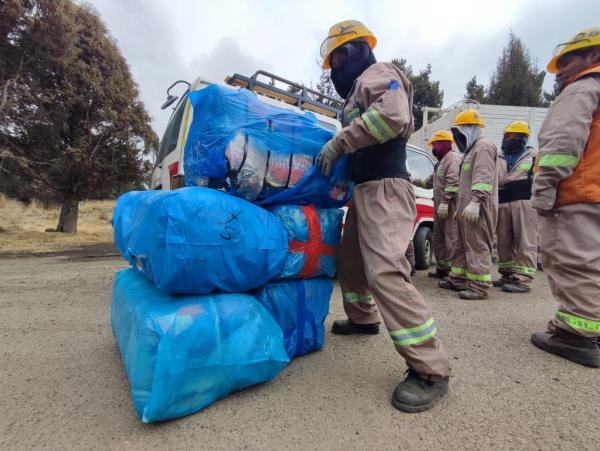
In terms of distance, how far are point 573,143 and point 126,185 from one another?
11504mm

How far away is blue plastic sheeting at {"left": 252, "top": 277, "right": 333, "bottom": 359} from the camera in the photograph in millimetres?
1915

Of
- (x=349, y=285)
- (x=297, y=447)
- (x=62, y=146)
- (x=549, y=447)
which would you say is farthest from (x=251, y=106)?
(x=62, y=146)

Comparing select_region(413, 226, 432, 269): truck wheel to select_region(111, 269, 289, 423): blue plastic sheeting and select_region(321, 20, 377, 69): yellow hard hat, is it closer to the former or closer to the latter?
select_region(321, 20, 377, 69): yellow hard hat

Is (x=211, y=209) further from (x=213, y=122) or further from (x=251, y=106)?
(x=251, y=106)

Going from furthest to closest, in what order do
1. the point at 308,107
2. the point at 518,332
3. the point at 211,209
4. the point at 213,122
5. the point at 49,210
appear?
1. the point at 49,210
2. the point at 308,107
3. the point at 518,332
4. the point at 213,122
5. the point at 211,209

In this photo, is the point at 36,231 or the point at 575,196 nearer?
the point at 575,196

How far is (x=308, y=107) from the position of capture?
4.68 metres

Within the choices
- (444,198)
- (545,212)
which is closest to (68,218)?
(444,198)

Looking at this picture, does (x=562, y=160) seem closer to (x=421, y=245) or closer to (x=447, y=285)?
(x=447, y=285)

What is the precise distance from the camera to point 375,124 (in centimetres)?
171

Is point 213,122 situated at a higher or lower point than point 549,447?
higher

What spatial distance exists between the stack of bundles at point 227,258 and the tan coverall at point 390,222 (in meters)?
0.30

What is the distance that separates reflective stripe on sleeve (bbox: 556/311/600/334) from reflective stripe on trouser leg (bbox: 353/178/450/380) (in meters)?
0.99

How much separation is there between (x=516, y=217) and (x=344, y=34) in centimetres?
333
